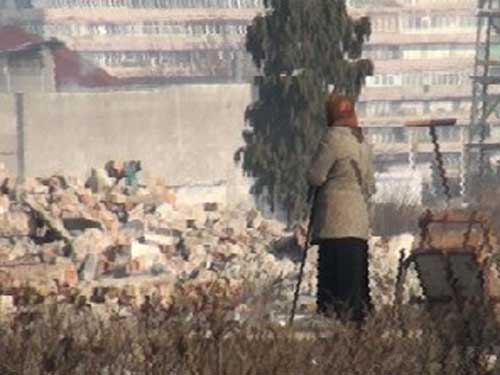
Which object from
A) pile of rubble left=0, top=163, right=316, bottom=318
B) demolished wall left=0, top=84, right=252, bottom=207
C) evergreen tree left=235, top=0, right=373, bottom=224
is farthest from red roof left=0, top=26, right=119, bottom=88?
pile of rubble left=0, top=163, right=316, bottom=318

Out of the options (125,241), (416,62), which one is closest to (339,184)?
(125,241)

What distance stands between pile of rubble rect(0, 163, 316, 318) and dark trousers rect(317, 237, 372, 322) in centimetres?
516

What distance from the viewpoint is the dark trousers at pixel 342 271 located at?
38.2 feet

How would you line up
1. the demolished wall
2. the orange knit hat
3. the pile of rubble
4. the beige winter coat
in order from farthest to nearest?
the demolished wall
the pile of rubble
the beige winter coat
the orange knit hat

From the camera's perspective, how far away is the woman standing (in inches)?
458

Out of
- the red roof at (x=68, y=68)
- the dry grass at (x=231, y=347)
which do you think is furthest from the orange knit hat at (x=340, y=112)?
the red roof at (x=68, y=68)

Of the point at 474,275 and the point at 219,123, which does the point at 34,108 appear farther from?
the point at 474,275

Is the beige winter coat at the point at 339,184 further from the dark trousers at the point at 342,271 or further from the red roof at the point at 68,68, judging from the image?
the red roof at the point at 68,68

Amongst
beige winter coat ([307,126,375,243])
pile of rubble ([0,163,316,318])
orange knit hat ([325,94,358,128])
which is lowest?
pile of rubble ([0,163,316,318])

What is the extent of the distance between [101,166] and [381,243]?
30.0 meters

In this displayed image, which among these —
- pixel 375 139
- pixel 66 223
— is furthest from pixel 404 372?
pixel 375 139

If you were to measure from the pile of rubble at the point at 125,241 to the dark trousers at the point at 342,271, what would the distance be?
5.16 m

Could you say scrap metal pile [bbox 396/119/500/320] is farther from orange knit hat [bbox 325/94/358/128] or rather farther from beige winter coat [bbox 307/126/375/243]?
orange knit hat [bbox 325/94/358/128]

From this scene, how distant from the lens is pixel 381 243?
30281 millimetres
